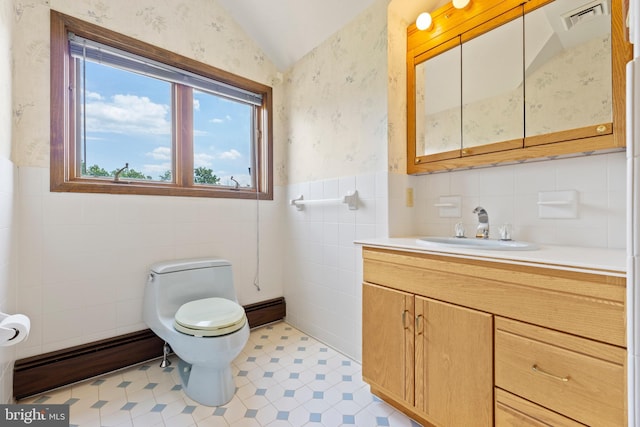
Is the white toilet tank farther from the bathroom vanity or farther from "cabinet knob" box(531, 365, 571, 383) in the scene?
"cabinet knob" box(531, 365, 571, 383)

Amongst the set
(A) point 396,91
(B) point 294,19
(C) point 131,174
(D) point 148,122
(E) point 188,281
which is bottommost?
(E) point 188,281

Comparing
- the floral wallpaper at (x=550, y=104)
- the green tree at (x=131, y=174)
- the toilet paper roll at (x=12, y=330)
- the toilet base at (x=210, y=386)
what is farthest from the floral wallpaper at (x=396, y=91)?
the toilet paper roll at (x=12, y=330)

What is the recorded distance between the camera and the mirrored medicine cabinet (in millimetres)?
1100

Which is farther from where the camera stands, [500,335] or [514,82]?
[514,82]

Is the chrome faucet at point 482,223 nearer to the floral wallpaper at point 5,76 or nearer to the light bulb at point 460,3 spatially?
the light bulb at point 460,3

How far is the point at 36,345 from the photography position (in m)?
1.44

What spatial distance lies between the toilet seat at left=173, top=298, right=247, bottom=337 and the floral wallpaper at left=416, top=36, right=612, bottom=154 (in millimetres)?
1450

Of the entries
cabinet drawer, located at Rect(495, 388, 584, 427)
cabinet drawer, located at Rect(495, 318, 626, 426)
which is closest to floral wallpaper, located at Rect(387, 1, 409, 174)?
cabinet drawer, located at Rect(495, 318, 626, 426)

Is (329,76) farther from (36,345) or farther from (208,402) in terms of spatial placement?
(36,345)

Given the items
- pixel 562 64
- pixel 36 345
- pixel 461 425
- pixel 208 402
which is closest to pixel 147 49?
pixel 36 345

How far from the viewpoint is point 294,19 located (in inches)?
76.9

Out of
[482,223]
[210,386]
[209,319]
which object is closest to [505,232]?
[482,223]

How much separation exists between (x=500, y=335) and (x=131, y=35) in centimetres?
243

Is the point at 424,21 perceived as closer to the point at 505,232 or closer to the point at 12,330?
the point at 505,232
